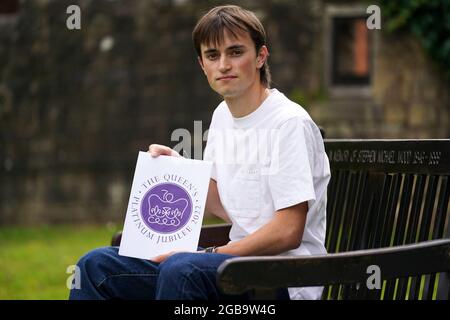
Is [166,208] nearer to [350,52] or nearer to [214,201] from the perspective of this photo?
[214,201]

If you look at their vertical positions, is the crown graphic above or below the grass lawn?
above

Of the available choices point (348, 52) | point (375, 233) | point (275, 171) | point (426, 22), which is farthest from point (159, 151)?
point (348, 52)

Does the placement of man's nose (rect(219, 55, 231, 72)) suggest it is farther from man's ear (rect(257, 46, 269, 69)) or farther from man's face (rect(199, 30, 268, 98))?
man's ear (rect(257, 46, 269, 69))

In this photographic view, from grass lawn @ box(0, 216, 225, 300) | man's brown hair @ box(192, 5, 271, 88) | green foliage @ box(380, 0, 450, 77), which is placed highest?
green foliage @ box(380, 0, 450, 77)

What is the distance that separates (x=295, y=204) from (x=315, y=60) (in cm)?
828

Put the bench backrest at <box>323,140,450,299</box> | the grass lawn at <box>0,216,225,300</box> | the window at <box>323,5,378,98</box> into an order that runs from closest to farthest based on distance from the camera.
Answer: the bench backrest at <box>323,140,450,299</box>
the grass lawn at <box>0,216,225,300</box>
the window at <box>323,5,378,98</box>

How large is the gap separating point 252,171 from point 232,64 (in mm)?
412

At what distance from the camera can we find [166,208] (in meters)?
3.82

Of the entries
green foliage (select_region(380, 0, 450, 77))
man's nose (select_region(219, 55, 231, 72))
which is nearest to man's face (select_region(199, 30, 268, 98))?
man's nose (select_region(219, 55, 231, 72))

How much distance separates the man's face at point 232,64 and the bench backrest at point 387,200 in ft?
2.14

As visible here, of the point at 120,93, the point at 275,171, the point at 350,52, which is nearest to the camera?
the point at 275,171

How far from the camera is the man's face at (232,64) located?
12.3ft

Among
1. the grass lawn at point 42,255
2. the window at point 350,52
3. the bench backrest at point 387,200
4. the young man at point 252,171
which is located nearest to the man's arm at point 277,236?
the young man at point 252,171

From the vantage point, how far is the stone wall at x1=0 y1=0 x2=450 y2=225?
1133cm
